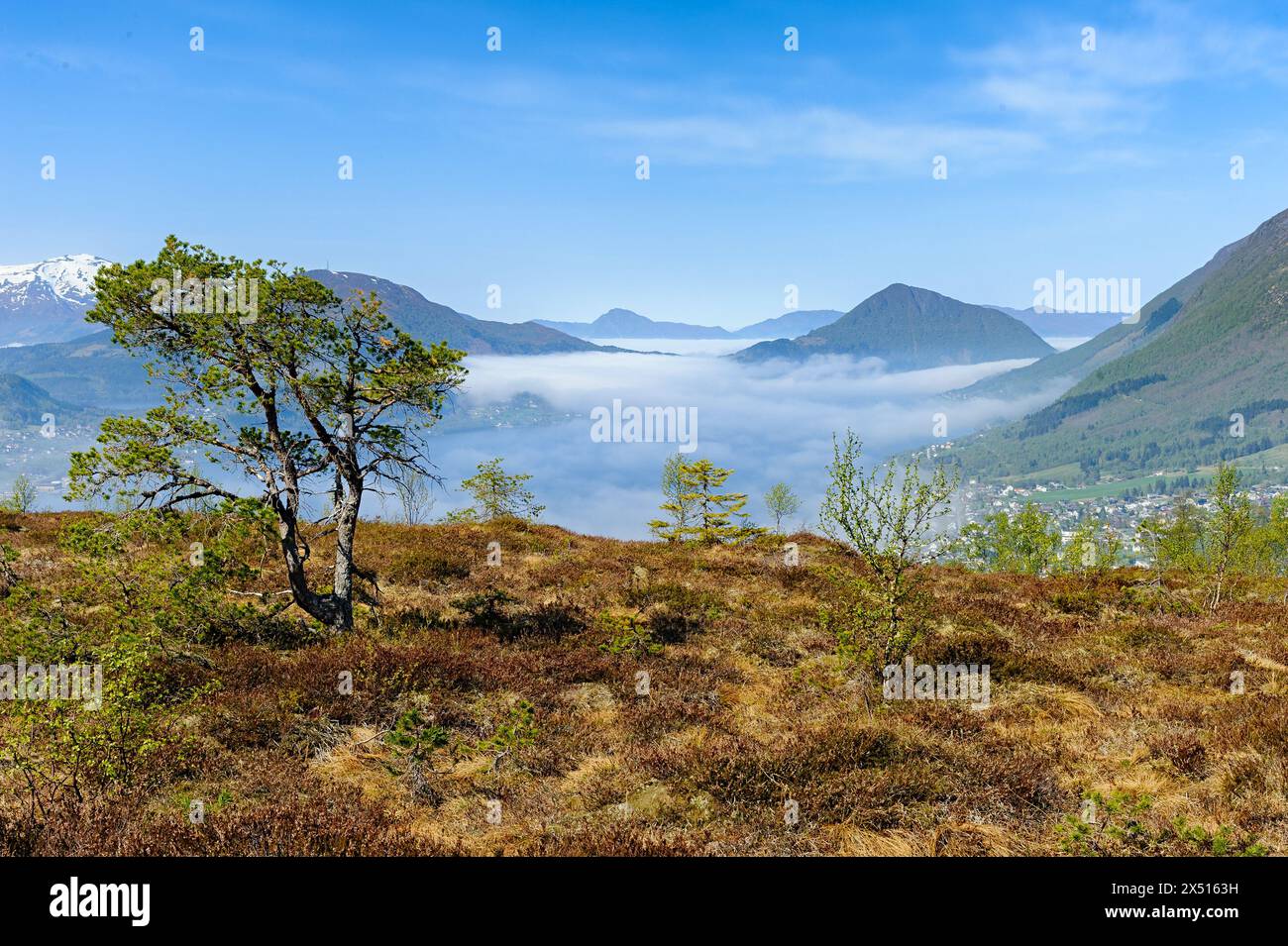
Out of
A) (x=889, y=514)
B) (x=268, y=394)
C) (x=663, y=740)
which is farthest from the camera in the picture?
(x=268, y=394)

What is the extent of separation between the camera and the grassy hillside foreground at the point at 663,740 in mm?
6914

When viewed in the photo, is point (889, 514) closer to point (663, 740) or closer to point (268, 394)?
point (663, 740)

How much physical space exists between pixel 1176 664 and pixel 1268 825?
846cm

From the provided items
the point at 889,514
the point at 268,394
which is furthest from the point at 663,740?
the point at 268,394

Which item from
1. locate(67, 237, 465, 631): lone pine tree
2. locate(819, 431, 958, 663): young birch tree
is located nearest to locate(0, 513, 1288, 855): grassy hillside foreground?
locate(819, 431, 958, 663): young birch tree

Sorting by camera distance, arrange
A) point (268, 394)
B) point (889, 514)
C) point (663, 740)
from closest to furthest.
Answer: point (663, 740) → point (889, 514) → point (268, 394)

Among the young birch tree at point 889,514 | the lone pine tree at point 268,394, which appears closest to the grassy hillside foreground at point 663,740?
the young birch tree at point 889,514

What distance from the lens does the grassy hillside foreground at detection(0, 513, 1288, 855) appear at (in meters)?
6.91

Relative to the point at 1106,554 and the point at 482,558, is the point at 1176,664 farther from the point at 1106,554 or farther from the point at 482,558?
the point at 1106,554

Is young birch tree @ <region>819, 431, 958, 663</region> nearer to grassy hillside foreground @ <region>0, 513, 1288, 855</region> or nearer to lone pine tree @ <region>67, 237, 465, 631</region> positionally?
grassy hillside foreground @ <region>0, 513, 1288, 855</region>

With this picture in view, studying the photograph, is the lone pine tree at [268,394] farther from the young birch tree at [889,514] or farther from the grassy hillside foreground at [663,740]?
the young birch tree at [889,514]

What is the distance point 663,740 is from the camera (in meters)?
10.2

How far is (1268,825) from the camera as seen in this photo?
23.6ft
